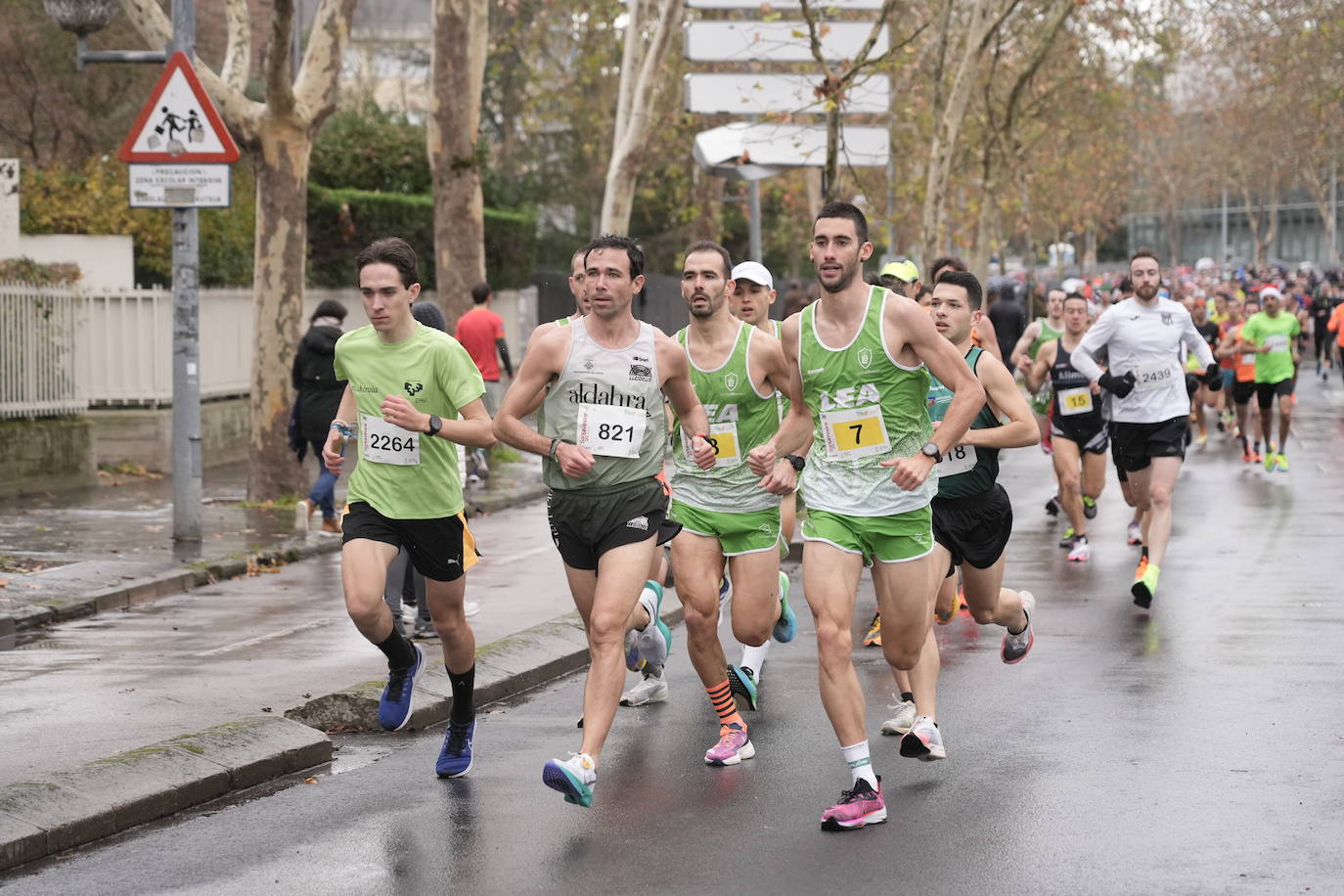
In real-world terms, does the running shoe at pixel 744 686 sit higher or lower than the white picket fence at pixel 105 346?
lower

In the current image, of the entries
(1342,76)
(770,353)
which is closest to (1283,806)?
(770,353)

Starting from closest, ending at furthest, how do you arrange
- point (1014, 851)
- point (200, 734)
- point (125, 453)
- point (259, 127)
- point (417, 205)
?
1. point (1014, 851)
2. point (200, 734)
3. point (259, 127)
4. point (125, 453)
5. point (417, 205)

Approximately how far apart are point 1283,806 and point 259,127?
41.2ft

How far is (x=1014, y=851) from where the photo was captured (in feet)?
20.2

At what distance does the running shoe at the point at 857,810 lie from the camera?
6.46m

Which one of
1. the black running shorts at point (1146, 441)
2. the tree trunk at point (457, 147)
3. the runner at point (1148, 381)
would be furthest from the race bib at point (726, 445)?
the tree trunk at point (457, 147)

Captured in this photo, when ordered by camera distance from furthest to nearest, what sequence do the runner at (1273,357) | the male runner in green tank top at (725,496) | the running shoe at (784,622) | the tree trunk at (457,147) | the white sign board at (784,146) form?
the runner at (1273,357) < the tree trunk at (457,147) < the white sign board at (784,146) < the running shoe at (784,622) < the male runner in green tank top at (725,496)

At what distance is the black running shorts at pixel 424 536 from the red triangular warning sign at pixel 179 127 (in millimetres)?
7102

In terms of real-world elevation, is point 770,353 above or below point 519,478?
above

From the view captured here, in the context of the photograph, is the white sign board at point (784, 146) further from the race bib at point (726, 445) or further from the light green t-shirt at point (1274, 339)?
the race bib at point (726, 445)

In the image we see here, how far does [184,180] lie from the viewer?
1418cm

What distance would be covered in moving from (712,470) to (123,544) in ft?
25.8

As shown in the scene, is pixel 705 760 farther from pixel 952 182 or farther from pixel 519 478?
pixel 952 182

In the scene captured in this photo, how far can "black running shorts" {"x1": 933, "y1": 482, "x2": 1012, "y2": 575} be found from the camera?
27.5ft
